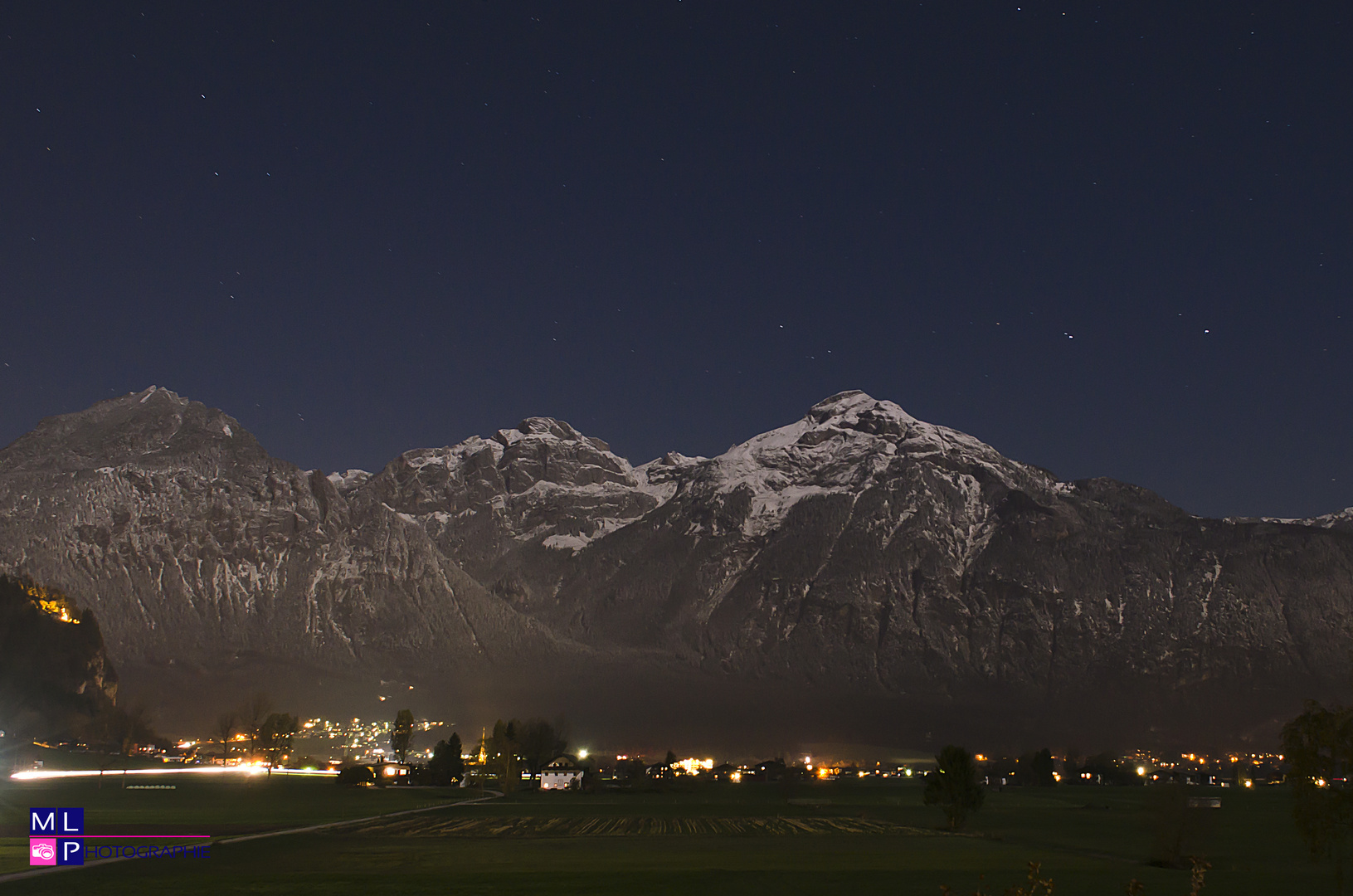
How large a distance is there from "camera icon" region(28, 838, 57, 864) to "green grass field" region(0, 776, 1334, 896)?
1.01m

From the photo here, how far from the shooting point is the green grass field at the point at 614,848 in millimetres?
62375

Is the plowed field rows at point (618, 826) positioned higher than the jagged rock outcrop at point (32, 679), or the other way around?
the jagged rock outcrop at point (32, 679)

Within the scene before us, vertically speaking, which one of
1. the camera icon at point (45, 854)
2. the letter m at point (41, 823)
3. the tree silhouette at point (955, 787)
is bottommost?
the tree silhouette at point (955, 787)

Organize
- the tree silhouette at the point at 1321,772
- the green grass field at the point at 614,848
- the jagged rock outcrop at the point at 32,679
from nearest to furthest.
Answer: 1. the tree silhouette at the point at 1321,772
2. the green grass field at the point at 614,848
3. the jagged rock outcrop at the point at 32,679

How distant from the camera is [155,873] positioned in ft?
200

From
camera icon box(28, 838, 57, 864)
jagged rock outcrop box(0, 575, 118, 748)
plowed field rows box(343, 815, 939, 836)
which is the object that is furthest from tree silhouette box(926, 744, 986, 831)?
jagged rock outcrop box(0, 575, 118, 748)

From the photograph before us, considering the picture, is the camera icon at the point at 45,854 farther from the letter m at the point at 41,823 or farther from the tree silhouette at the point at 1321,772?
the tree silhouette at the point at 1321,772

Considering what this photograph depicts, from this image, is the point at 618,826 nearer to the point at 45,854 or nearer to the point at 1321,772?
the point at 45,854

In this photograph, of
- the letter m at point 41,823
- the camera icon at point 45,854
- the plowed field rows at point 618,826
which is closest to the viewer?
the letter m at point 41,823

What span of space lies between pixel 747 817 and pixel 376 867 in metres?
76.2

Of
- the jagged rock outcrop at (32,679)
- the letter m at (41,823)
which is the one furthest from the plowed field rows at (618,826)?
the jagged rock outcrop at (32,679)

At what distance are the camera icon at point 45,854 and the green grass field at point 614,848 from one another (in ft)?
3.30

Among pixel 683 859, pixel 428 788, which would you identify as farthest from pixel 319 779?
pixel 683 859

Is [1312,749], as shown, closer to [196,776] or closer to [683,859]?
[683,859]
